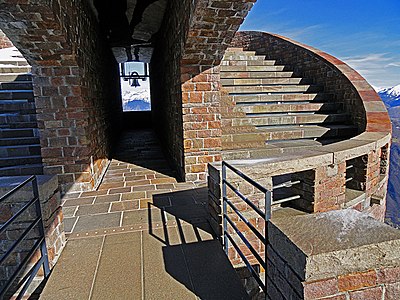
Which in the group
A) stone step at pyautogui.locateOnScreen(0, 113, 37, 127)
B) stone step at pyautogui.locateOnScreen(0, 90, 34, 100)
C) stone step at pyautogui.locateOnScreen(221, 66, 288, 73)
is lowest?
stone step at pyautogui.locateOnScreen(0, 113, 37, 127)

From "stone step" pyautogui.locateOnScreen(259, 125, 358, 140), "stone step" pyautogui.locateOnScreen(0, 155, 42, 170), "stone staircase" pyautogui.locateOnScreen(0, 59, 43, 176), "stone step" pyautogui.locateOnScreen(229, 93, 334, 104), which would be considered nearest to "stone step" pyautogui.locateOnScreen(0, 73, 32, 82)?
"stone staircase" pyautogui.locateOnScreen(0, 59, 43, 176)

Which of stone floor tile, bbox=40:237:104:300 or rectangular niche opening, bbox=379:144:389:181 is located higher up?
rectangular niche opening, bbox=379:144:389:181

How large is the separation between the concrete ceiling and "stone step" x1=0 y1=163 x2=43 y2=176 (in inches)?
120

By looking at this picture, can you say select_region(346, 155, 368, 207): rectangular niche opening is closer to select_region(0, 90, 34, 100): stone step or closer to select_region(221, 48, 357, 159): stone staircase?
select_region(221, 48, 357, 159): stone staircase

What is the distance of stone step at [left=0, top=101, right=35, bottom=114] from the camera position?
16.5 feet

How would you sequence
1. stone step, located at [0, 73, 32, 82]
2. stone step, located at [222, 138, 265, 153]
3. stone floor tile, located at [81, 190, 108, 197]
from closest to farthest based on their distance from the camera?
stone floor tile, located at [81, 190, 108, 197], stone step, located at [222, 138, 265, 153], stone step, located at [0, 73, 32, 82]

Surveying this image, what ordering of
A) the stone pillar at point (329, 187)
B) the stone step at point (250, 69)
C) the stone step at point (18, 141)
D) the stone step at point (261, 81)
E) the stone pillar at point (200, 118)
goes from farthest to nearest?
the stone step at point (250, 69)
the stone step at point (261, 81)
the stone step at point (18, 141)
the stone pillar at point (200, 118)
the stone pillar at point (329, 187)

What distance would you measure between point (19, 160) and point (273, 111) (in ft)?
15.8

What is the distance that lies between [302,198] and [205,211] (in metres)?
1.15

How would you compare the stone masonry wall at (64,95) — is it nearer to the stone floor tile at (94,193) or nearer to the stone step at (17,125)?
the stone floor tile at (94,193)

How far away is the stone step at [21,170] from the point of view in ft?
13.3

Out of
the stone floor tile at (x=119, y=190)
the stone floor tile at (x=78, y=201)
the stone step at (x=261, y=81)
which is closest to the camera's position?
the stone floor tile at (x=78, y=201)

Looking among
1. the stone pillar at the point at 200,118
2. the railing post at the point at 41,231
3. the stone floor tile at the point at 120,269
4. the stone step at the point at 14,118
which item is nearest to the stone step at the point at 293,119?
the stone pillar at the point at 200,118

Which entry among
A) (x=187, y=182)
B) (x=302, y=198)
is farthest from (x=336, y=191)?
(x=187, y=182)
